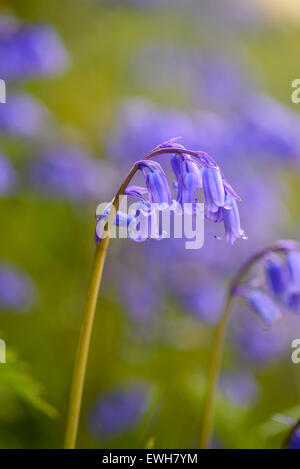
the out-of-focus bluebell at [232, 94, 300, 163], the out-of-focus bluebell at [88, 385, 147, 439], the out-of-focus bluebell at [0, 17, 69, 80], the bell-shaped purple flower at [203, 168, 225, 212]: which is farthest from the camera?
the out-of-focus bluebell at [232, 94, 300, 163]

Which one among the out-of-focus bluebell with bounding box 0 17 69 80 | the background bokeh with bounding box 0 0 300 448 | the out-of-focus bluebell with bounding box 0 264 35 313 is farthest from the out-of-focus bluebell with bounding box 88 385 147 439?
the out-of-focus bluebell with bounding box 0 17 69 80

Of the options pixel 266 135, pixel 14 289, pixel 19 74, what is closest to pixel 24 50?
pixel 19 74

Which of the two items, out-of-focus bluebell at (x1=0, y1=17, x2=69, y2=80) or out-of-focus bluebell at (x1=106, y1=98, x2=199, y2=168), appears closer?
out-of-focus bluebell at (x1=0, y1=17, x2=69, y2=80)

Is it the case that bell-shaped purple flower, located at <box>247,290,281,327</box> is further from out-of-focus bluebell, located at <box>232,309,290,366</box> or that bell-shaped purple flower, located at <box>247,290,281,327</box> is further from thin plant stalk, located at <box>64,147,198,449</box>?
out-of-focus bluebell, located at <box>232,309,290,366</box>

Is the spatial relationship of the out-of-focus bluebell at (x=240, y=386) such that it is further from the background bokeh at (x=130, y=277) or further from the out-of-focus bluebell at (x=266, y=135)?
the out-of-focus bluebell at (x=266, y=135)

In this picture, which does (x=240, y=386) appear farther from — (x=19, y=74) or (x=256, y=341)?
(x=19, y=74)

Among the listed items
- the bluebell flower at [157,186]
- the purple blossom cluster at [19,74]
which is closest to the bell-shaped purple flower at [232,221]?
the bluebell flower at [157,186]
